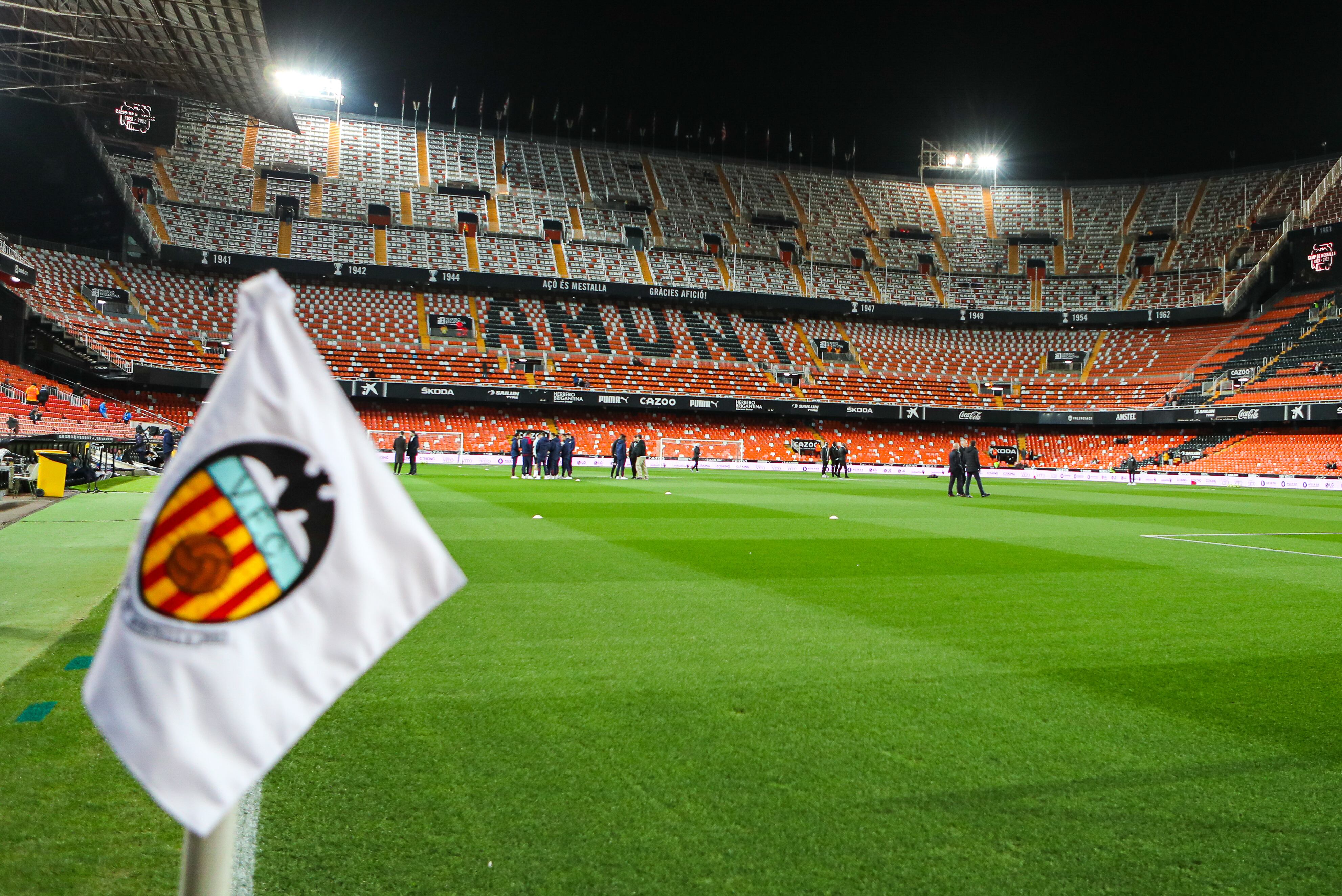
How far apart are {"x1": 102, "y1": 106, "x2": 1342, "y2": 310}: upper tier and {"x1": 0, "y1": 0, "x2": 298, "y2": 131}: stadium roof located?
24.4 metres

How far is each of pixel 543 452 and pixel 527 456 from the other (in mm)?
966

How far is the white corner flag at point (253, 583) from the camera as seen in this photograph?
154 centimetres

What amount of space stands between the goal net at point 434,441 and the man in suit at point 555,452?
54.0 feet

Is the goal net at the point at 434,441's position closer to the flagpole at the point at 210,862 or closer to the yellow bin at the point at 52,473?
the yellow bin at the point at 52,473

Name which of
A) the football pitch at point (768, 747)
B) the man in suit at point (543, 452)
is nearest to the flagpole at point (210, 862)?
Answer: the football pitch at point (768, 747)

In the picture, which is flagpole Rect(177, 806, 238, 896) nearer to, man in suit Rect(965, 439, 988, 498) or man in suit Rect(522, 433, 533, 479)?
man in suit Rect(965, 439, 988, 498)

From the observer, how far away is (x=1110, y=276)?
63.0 meters

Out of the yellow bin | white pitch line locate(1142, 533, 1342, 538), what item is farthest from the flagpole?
the yellow bin

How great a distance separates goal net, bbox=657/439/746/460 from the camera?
5188cm

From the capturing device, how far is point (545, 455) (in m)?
29.4

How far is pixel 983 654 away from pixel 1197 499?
87.9ft

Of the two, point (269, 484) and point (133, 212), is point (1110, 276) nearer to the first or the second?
point (133, 212)

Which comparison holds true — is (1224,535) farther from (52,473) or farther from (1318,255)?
(1318,255)

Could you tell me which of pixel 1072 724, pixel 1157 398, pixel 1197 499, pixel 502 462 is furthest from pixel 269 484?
pixel 1157 398
